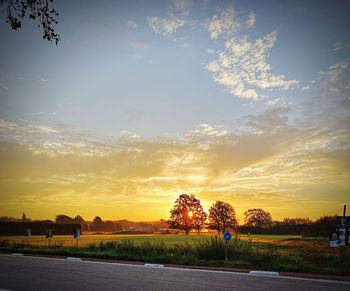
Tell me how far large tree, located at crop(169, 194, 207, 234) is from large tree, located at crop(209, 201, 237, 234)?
10.9 ft

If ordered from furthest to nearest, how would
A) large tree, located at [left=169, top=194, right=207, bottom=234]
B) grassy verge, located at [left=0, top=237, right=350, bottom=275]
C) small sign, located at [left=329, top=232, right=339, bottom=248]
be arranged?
large tree, located at [left=169, top=194, right=207, bottom=234] < small sign, located at [left=329, top=232, right=339, bottom=248] < grassy verge, located at [left=0, top=237, right=350, bottom=275]

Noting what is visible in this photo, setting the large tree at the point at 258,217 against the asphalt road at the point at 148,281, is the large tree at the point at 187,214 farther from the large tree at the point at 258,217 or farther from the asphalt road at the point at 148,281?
the asphalt road at the point at 148,281

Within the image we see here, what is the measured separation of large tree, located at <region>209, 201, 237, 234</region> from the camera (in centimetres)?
10019

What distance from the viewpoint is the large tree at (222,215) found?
100188mm

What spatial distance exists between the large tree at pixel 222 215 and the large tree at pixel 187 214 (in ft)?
10.9

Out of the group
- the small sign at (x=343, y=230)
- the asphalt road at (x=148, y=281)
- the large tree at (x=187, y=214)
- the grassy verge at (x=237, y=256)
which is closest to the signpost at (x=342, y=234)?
the small sign at (x=343, y=230)

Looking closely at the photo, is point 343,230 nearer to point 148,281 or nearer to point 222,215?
point 148,281

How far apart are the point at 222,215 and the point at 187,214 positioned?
1170 centimetres

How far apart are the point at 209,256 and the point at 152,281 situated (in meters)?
7.88

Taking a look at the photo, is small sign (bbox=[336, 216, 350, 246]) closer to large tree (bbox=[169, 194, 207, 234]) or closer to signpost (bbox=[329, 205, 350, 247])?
signpost (bbox=[329, 205, 350, 247])

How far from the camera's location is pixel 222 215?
10269 cm

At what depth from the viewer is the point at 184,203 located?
10200 cm

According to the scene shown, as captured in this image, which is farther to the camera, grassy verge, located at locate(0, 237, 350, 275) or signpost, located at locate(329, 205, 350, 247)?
signpost, located at locate(329, 205, 350, 247)

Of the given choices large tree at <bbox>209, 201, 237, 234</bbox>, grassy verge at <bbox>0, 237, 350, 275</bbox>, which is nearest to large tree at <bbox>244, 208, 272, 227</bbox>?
large tree at <bbox>209, 201, 237, 234</bbox>
